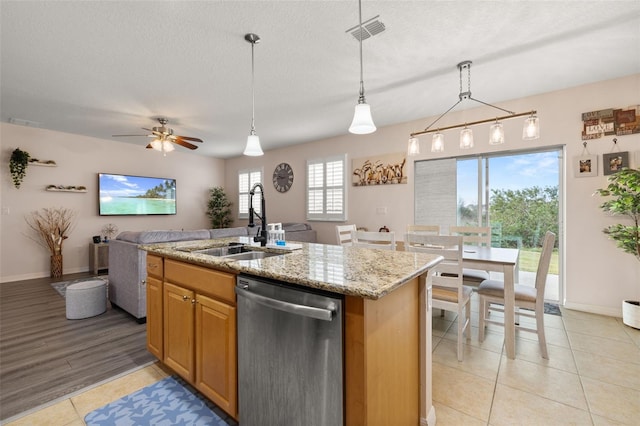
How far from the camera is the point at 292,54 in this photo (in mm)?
2531

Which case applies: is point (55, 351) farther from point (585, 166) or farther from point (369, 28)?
point (585, 166)

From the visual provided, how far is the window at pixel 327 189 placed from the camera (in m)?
5.20

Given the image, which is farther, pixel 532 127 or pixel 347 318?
pixel 532 127

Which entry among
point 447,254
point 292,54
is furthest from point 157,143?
point 447,254

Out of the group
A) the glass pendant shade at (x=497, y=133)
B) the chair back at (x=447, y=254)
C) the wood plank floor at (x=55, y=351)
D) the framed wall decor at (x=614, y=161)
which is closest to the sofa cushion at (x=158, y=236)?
the wood plank floor at (x=55, y=351)

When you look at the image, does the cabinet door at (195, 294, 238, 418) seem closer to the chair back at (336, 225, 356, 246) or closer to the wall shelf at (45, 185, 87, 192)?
the chair back at (336, 225, 356, 246)

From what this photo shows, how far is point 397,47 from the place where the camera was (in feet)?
7.85

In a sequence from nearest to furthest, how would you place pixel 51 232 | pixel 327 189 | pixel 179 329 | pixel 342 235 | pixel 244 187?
pixel 179 329 → pixel 342 235 → pixel 51 232 → pixel 327 189 → pixel 244 187

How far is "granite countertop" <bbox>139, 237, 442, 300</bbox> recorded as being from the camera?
1.00 m

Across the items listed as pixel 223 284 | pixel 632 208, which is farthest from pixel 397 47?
pixel 632 208

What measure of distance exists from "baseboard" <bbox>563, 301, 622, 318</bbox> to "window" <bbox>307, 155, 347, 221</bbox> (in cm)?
332

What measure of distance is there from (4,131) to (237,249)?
5.31 metres

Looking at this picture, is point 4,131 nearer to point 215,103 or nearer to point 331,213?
point 215,103

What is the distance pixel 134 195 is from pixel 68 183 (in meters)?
1.06
